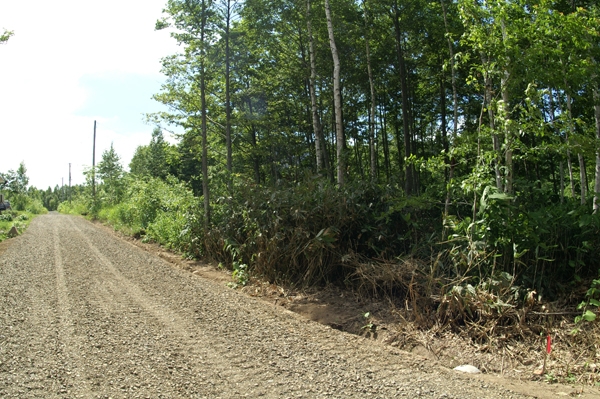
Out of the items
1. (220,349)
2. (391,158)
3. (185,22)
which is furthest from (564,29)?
(391,158)

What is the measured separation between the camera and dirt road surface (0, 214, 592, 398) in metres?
3.40

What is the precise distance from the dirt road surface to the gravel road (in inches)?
0.4

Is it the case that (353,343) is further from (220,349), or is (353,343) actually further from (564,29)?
(564,29)

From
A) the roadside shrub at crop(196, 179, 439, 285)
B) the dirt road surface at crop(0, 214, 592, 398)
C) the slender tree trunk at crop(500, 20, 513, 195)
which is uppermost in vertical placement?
the slender tree trunk at crop(500, 20, 513, 195)

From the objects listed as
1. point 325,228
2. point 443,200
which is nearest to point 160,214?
point 325,228

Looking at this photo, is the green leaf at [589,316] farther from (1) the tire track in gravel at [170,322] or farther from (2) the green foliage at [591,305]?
(1) the tire track in gravel at [170,322]

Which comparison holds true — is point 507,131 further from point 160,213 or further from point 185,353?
point 160,213

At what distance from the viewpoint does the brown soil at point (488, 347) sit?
12.1ft

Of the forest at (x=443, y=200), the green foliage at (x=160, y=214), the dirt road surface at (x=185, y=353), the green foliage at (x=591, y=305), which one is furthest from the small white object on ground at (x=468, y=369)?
the green foliage at (x=160, y=214)

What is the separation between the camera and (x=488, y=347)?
4418 millimetres

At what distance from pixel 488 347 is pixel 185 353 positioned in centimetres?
322

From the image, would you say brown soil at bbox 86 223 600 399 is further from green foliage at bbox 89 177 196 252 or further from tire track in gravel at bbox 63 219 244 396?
green foliage at bbox 89 177 196 252

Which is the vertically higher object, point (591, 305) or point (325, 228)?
point (325, 228)

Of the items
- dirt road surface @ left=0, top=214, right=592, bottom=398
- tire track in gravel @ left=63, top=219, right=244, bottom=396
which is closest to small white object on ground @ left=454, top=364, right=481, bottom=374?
dirt road surface @ left=0, top=214, right=592, bottom=398
